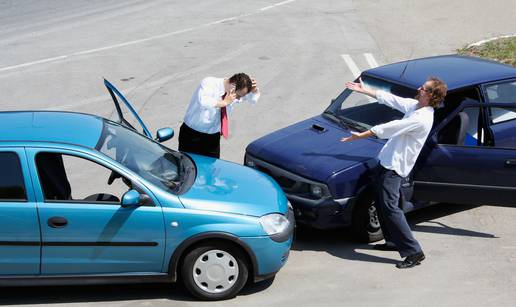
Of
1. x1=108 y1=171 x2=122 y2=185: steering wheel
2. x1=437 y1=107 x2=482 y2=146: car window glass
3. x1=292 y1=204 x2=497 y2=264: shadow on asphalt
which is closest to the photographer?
x1=108 y1=171 x2=122 y2=185: steering wheel

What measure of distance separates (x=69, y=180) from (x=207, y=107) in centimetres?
179

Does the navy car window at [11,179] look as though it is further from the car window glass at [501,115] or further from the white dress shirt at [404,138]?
the car window glass at [501,115]

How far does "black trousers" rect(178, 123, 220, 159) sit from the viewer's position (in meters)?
9.23

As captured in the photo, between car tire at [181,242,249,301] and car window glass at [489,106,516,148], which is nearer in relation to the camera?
car tire at [181,242,249,301]

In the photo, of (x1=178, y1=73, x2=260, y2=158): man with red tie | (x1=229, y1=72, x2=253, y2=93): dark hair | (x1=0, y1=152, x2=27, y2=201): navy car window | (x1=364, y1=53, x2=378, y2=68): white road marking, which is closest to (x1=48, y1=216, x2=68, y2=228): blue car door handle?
(x1=0, y1=152, x2=27, y2=201): navy car window

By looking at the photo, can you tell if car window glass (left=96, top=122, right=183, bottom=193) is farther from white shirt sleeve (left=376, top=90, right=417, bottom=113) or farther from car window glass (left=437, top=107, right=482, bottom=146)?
car window glass (left=437, top=107, right=482, bottom=146)

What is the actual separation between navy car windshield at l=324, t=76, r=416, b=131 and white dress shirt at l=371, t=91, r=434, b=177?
97 centimetres

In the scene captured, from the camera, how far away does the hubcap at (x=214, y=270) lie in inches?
288

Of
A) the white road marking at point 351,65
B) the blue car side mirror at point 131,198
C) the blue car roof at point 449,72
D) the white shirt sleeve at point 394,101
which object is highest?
the blue car roof at point 449,72

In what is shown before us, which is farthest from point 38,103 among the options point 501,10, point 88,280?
point 501,10

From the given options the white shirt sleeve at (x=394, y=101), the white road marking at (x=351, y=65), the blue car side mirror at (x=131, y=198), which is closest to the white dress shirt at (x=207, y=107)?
the white shirt sleeve at (x=394, y=101)

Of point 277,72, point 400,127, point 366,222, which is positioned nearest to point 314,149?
point 366,222

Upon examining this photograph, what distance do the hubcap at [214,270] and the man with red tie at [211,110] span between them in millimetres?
1997

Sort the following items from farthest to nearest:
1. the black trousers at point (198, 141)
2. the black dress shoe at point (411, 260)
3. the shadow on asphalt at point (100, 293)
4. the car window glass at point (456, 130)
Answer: the black trousers at point (198, 141) → the car window glass at point (456, 130) → the black dress shoe at point (411, 260) → the shadow on asphalt at point (100, 293)
